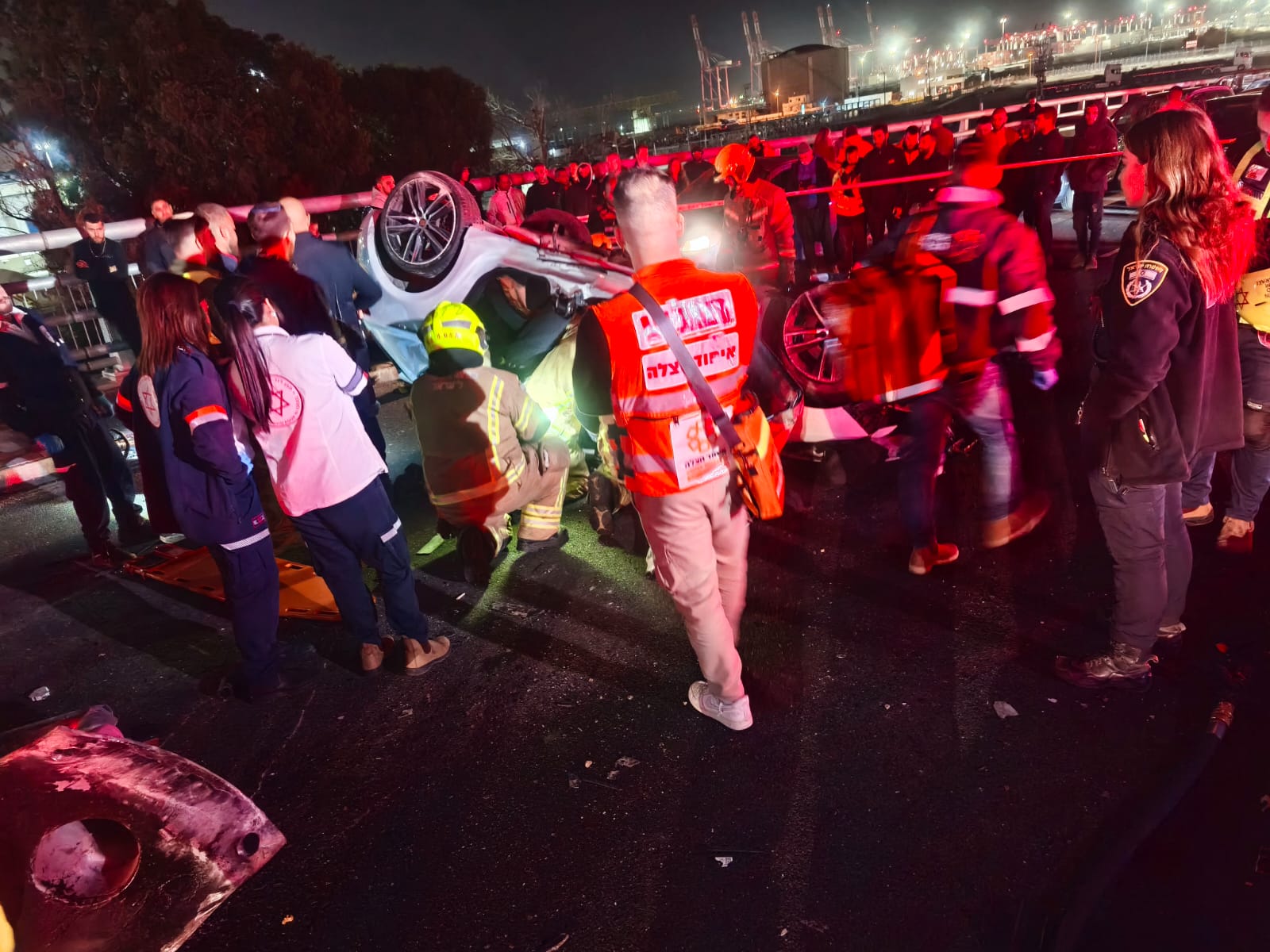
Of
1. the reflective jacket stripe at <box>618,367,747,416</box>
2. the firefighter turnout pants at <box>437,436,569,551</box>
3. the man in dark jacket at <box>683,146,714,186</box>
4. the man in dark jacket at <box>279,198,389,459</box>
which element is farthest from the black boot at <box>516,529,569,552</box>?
the man in dark jacket at <box>683,146,714,186</box>

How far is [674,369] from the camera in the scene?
2.44m

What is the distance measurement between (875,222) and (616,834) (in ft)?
31.7

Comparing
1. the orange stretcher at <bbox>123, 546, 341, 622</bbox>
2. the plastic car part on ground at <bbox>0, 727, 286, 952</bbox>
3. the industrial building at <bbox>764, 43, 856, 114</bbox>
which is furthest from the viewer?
the industrial building at <bbox>764, 43, 856, 114</bbox>

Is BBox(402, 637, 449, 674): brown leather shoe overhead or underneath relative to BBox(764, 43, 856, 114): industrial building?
underneath

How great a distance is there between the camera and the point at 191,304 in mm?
3018

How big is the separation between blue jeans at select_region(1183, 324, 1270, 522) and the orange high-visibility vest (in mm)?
2322

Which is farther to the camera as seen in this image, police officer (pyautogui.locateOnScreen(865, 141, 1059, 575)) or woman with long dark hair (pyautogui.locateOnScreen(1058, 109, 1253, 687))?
police officer (pyautogui.locateOnScreen(865, 141, 1059, 575))

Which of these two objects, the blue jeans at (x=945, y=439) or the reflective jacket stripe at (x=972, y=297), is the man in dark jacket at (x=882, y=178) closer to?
the blue jeans at (x=945, y=439)

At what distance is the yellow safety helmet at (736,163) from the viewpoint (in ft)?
21.7

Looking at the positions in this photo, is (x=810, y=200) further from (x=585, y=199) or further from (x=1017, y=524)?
(x=1017, y=524)

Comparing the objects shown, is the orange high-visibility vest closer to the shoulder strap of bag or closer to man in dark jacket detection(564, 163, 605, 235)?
the shoulder strap of bag

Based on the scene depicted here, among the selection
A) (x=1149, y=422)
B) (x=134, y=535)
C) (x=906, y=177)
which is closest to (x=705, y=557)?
(x=1149, y=422)

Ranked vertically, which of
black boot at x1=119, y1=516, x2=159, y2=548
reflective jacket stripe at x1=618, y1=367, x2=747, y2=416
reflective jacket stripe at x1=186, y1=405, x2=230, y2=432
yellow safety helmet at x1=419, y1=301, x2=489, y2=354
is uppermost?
yellow safety helmet at x1=419, y1=301, x2=489, y2=354

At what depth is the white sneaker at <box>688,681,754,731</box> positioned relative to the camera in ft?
9.77
